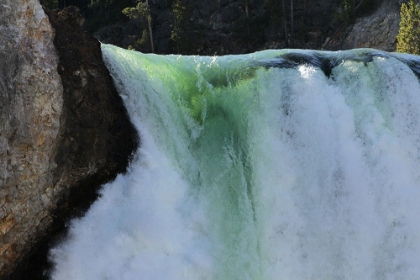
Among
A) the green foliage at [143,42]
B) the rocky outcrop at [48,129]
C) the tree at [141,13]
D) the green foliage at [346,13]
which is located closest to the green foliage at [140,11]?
the tree at [141,13]

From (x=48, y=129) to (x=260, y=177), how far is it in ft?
9.85

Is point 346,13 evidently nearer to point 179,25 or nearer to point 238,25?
point 238,25

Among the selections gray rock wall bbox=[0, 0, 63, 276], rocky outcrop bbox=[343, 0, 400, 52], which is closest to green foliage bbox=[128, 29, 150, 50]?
rocky outcrop bbox=[343, 0, 400, 52]

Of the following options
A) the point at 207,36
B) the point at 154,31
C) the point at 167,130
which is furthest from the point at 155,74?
the point at 154,31

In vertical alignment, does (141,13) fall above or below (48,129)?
below

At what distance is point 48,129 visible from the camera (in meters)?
6.33

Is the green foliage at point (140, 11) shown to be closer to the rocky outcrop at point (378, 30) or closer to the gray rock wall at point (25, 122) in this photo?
the rocky outcrop at point (378, 30)

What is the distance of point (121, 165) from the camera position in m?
7.25

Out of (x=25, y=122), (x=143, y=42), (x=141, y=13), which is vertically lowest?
(x=143, y=42)

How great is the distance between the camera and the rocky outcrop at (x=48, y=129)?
5977 mm

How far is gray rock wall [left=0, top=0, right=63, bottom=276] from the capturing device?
5.91 metres

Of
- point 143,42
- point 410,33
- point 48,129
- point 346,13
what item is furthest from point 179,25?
point 48,129

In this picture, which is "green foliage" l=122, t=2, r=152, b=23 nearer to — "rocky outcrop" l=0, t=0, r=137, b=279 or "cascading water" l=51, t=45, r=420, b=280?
"cascading water" l=51, t=45, r=420, b=280

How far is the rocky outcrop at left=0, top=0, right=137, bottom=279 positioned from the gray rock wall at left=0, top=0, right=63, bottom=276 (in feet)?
0.04
